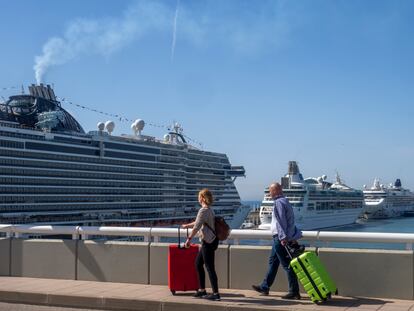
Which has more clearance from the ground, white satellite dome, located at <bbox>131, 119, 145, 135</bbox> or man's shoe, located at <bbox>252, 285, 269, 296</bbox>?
white satellite dome, located at <bbox>131, 119, 145, 135</bbox>

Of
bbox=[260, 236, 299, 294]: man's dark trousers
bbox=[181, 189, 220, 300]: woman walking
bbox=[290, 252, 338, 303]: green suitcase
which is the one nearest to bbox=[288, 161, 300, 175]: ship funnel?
bbox=[260, 236, 299, 294]: man's dark trousers

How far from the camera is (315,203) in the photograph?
9450 cm

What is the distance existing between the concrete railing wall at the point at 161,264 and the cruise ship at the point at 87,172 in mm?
41110

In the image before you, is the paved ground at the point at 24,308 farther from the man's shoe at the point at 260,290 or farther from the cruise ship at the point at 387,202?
the cruise ship at the point at 387,202

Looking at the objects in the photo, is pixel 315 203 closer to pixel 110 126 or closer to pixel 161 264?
pixel 110 126

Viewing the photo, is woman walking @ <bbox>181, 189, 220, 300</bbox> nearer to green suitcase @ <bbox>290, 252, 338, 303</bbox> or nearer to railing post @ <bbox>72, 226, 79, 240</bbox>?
green suitcase @ <bbox>290, 252, 338, 303</bbox>

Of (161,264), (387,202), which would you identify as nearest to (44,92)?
(161,264)

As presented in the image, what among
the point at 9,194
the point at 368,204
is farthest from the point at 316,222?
the point at 9,194

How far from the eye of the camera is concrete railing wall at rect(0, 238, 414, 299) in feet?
28.7

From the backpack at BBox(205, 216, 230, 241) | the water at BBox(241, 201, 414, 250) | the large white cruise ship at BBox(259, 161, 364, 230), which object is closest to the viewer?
the backpack at BBox(205, 216, 230, 241)

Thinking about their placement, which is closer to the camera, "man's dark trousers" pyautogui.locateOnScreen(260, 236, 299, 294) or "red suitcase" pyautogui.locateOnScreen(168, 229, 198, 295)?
"man's dark trousers" pyautogui.locateOnScreen(260, 236, 299, 294)

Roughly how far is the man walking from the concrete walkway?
0.20 meters

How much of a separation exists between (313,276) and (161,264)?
272 cm

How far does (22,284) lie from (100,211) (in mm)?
50835
